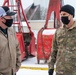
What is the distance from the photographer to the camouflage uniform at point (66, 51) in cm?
284

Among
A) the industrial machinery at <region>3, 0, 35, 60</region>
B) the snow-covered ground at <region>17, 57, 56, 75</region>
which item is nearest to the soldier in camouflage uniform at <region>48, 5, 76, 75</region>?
the snow-covered ground at <region>17, 57, 56, 75</region>

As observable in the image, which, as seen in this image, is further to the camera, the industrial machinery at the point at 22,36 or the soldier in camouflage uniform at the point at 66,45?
the industrial machinery at the point at 22,36

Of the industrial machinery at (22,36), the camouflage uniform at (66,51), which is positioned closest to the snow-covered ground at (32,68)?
the industrial machinery at (22,36)

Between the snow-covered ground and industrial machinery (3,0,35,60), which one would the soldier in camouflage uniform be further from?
industrial machinery (3,0,35,60)

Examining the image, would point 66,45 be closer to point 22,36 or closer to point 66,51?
point 66,51

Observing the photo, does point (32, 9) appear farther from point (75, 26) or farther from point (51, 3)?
point (75, 26)

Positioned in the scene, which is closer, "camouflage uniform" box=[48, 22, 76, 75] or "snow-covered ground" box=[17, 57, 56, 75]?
"camouflage uniform" box=[48, 22, 76, 75]

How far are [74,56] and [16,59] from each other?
0.82 meters

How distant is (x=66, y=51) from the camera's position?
2867 mm

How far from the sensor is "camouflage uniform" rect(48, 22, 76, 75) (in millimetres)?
2840

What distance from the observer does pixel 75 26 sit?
2.86 meters

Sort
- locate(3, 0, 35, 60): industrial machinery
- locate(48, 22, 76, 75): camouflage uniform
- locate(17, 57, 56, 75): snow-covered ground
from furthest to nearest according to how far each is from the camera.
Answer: locate(3, 0, 35, 60): industrial machinery → locate(17, 57, 56, 75): snow-covered ground → locate(48, 22, 76, 75): camouflage uniform

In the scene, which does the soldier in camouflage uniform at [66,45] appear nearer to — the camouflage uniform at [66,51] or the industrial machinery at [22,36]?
the camouflage uniform at [66,51]

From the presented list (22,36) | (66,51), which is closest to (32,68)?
(22,36)
